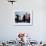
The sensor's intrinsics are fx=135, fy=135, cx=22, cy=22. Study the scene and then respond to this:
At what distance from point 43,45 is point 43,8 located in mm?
1876

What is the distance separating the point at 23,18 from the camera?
515 cm

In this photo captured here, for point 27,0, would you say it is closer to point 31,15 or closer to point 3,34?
point 31,15

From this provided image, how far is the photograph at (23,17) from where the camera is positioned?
510 centimetres

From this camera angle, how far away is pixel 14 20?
16.8 feet

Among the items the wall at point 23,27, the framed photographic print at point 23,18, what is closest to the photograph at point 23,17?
the framed photographic print at point 23,18

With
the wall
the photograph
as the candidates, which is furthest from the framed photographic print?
the wall

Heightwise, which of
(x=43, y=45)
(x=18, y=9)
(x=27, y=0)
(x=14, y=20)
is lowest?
(x=43, y=45)

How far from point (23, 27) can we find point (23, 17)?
381mm

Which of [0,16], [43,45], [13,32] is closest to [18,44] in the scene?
[43,45]

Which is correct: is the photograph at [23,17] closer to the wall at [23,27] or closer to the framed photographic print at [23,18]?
the framed photographic print at [23,18]

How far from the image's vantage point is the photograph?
5102 mm

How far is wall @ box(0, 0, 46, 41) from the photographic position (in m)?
5.09

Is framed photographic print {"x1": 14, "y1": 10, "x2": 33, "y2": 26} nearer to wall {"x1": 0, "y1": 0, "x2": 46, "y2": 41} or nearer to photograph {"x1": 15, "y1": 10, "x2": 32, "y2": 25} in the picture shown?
photograph {"x1": 15, "y1": 10, "x2": 32, "y2": 25}

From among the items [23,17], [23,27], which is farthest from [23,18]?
[23,27]
